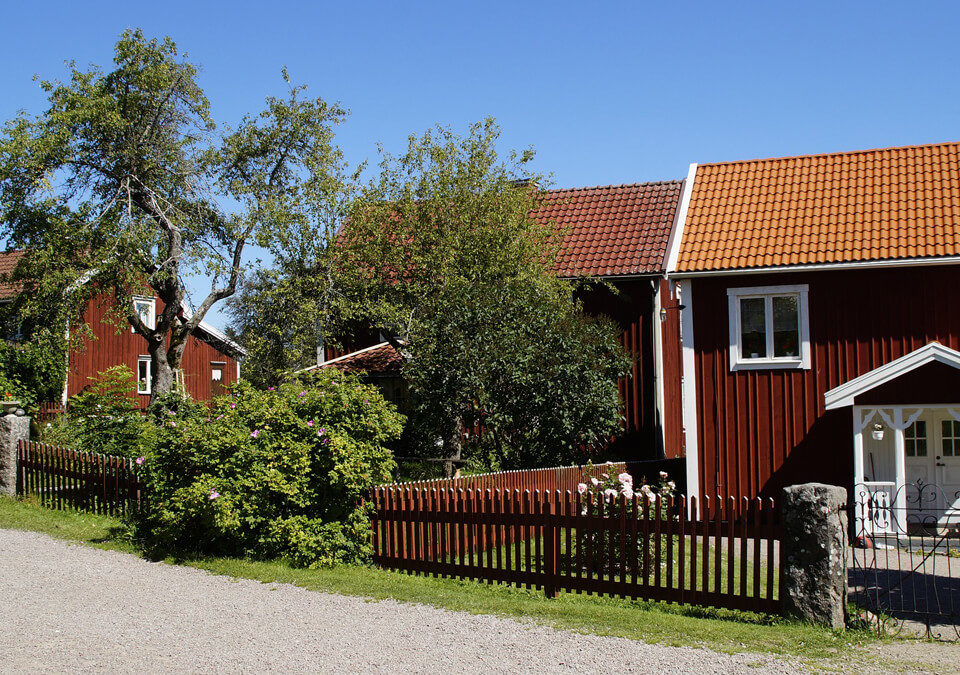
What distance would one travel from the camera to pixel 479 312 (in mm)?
16688

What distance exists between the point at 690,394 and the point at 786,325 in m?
2.04

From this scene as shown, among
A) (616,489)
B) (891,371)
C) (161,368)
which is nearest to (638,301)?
(891,371)

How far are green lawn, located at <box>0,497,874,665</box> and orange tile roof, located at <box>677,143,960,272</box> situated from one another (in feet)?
26.9

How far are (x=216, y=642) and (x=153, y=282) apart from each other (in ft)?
52.6

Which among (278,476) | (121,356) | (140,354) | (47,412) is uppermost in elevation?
(140,354)

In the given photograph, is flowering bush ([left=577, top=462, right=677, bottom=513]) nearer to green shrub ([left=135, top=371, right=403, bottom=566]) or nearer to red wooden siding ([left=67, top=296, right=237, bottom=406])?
green shrub ([left=135, top=371, right=403, bottom=566])

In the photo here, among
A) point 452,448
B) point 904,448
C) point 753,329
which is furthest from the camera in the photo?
point 452,448

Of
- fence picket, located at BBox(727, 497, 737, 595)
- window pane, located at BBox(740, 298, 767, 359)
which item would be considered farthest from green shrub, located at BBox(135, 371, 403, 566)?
window pane, located at BBox(740, 298, 767, 359)

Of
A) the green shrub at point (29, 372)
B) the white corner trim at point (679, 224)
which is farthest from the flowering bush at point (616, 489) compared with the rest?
the green shrub at point (29, 372)

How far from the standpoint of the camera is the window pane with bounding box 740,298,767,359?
51.6 ft

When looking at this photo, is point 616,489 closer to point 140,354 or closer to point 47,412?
point 47,412

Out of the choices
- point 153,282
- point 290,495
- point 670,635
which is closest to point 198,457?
point 290,495

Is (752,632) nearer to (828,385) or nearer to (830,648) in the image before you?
(830,648)

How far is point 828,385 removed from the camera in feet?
50.2
